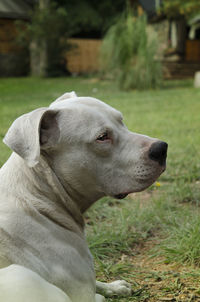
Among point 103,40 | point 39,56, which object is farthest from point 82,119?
point 39,56

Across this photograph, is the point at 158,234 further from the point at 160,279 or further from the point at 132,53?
the point at 132,53

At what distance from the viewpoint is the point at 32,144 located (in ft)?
6.74

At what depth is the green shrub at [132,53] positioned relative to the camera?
1234 centimetres

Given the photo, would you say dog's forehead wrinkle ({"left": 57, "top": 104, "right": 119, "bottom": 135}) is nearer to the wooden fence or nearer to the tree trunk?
the tree trunk

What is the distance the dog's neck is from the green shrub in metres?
10.6

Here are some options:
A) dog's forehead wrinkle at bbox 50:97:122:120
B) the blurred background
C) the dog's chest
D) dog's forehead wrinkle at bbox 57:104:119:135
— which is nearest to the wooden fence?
the blurred background

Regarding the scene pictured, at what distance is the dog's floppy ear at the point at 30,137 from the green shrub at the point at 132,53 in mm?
10543

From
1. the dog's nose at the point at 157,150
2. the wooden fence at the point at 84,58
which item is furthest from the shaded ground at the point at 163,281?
the wooden fence at the point at 84,58

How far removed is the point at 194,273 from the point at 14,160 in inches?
52.9

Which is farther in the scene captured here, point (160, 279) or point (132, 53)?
point (132, 53)

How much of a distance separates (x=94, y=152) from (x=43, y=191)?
35 centimetres

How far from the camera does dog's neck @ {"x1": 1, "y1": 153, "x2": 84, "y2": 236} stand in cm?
216

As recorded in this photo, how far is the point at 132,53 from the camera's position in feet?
41.5

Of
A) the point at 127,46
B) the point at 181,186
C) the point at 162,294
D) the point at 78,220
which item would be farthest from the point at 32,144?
the point at 127,46
